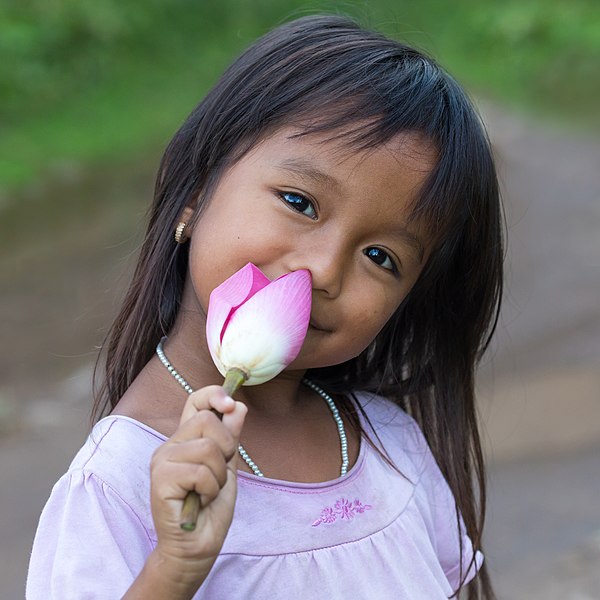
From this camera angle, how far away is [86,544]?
1.46 m

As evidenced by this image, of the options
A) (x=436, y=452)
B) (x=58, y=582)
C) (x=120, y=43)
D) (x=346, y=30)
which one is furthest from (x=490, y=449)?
(x=120, y=43)

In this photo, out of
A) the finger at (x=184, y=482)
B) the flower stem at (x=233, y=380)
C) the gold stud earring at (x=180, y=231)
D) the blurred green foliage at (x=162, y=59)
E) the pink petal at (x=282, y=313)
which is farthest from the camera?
the blurred green foliage at (x=162, y=59)

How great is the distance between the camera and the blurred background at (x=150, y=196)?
3.51 m

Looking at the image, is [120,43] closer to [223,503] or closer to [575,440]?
[575,440]

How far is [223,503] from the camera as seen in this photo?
1256mm

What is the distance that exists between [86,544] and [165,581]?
0.21 metres

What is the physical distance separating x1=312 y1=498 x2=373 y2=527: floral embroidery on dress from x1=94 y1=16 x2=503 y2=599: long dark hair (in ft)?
0.96

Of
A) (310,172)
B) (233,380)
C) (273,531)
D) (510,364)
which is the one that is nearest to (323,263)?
(310,172)

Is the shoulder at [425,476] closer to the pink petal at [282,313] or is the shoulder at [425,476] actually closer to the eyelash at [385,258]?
the eyelash at [385,258]

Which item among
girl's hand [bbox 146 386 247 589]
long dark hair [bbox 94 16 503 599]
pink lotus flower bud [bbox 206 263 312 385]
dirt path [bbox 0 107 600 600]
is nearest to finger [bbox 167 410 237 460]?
girl's hand [bbox 146 386 247 589]

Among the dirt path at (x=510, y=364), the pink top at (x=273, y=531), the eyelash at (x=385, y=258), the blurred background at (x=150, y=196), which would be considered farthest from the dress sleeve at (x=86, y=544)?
the dirt path at (x=510, y=364)

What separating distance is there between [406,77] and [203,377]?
567 millimetres

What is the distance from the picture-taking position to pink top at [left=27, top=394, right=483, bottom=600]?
57.6 inches

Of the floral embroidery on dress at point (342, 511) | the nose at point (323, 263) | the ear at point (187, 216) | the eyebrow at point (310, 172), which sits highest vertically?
the eyebrow at point (310, 172)
